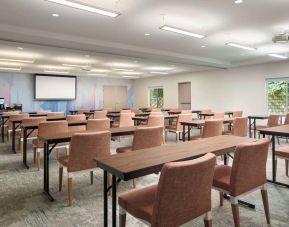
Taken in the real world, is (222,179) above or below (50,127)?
below

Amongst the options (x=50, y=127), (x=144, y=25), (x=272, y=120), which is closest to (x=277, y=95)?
(x=272, y=120)

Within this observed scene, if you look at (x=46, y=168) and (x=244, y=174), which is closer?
(x=244, y=174)

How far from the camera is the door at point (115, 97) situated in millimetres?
14827

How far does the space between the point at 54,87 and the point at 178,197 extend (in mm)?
12524

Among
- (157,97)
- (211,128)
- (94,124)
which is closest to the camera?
(211,128)

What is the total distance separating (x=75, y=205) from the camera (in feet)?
8.52

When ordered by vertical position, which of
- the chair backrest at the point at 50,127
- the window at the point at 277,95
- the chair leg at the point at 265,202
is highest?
the window at the point at 277,95

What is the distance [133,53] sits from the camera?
714 centimetres

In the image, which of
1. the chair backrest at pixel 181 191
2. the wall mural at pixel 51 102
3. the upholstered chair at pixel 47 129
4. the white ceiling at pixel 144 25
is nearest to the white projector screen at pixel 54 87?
the wall mural at pixel 51 102

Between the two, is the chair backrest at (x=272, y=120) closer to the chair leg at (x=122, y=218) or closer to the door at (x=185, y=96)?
the chair leg at (x=122, y=218)

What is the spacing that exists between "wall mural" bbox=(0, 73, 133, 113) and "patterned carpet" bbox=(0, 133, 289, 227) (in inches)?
370

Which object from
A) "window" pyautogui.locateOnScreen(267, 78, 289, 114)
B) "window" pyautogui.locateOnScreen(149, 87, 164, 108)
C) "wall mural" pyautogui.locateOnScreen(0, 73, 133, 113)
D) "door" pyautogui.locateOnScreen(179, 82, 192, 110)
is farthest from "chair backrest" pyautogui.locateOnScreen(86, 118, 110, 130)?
"window" pyautogui.locateOnScreen(149, 87, 164, 108)

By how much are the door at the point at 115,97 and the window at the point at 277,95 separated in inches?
358

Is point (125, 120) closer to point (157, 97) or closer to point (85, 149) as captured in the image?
point (85, 149)
